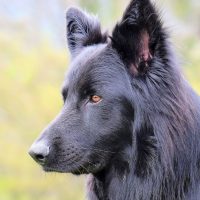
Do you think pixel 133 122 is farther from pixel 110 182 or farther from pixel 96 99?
pixel 110 182

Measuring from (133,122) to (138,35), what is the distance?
2.36 feet

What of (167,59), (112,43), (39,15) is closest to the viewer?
(167,59)

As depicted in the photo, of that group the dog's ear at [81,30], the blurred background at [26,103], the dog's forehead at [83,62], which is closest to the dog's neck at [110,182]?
the dog's forehead at [83,62]

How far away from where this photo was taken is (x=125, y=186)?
15.7ft

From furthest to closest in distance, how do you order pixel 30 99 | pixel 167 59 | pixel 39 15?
pixel 39 15, pixel 30 99, pixel 167 59

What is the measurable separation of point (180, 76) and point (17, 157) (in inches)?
462

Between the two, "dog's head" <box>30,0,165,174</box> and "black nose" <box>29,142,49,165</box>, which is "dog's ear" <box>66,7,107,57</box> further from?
"black nose" <box>29,142,49,165</box>

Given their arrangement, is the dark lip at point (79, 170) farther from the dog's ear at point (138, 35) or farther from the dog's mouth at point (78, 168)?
the dog's ear at point (138, 35)

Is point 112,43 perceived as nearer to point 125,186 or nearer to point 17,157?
point 125,186

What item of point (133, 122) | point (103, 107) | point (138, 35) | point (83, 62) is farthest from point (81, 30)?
point (133, 122)

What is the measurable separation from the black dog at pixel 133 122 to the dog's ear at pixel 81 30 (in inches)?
15.2

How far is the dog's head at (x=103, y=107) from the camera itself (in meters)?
4.57

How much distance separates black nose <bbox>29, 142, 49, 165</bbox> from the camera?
450cm

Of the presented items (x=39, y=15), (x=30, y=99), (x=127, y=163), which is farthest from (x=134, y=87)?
(x=39, y=15)
